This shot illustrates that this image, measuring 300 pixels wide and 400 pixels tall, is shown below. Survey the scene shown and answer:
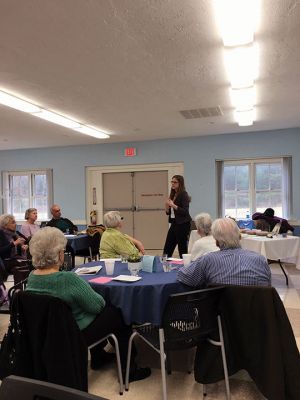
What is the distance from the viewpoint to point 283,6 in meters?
2.56

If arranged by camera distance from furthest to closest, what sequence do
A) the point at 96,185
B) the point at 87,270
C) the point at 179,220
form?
the point at 96,185
the point at 179,220
the point at 87,270

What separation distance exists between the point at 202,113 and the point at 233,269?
13.0ft

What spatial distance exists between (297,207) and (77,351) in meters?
6.53

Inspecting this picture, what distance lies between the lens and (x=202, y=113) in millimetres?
5750

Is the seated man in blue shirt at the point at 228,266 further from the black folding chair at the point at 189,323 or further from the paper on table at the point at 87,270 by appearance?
the paper on table at the point at 87,270

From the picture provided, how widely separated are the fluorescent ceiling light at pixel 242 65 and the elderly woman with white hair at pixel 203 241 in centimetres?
156

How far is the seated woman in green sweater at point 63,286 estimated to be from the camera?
2.07 m

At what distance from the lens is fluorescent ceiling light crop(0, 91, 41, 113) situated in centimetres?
453

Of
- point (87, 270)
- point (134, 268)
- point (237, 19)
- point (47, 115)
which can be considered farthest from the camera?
point (47, 115)

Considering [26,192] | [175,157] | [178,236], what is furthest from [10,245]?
[26,192]

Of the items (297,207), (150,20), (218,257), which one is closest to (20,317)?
(218,257)

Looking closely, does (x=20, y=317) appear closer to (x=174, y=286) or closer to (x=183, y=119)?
(x=174, y=286)

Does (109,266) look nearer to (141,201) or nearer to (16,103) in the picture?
(16,103)

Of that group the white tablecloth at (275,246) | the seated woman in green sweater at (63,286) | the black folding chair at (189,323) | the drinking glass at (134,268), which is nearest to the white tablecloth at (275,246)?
the white tablecloth at (275,246)
